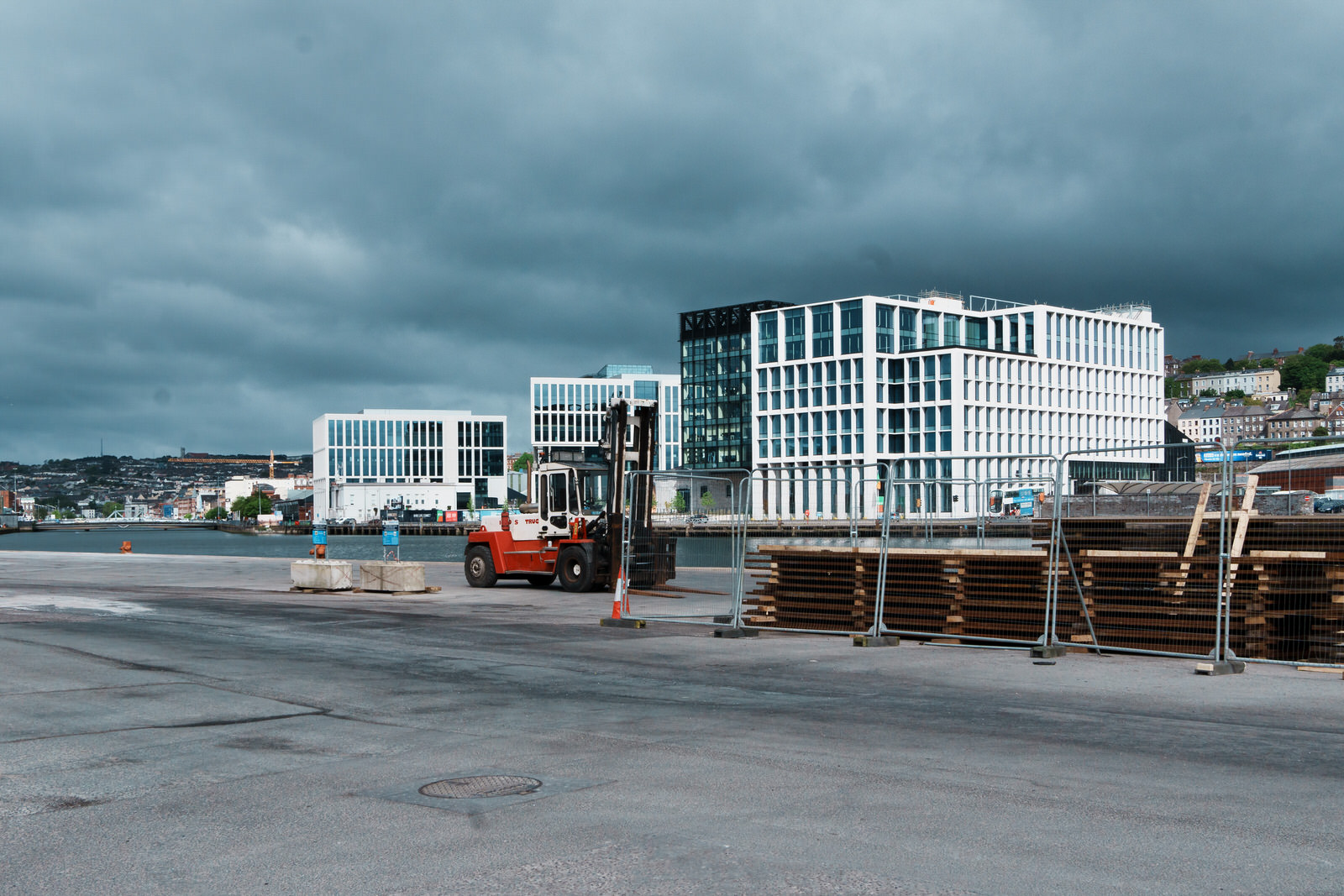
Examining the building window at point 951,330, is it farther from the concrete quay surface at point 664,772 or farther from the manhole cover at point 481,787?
the manhole cover at point 481,787

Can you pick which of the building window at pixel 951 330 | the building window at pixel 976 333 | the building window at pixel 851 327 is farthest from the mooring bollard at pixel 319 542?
the building window at pixel 976 333

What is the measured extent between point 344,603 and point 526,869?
2009cm

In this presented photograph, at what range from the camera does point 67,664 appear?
13.4 m

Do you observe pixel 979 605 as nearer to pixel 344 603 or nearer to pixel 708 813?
pixel 708 813

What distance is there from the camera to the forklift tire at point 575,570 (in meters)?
27.1

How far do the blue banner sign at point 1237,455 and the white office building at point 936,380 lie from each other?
92.9m

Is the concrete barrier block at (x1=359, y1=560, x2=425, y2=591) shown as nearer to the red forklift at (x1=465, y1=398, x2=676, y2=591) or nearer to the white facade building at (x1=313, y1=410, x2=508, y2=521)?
the red forklift at (x1=465, y1=398, x2=676, y2=591)

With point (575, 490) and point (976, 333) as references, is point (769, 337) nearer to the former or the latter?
point (976, 333)

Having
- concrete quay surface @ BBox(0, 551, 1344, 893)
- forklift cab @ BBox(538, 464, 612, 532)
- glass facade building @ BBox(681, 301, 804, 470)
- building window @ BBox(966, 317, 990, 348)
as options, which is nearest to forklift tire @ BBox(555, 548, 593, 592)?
forklift cab @ BBox(538, 464, 612, 532)

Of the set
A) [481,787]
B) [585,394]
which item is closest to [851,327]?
[585,394]

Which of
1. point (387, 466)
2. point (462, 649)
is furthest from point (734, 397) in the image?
point (462, 649)

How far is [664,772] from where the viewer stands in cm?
756

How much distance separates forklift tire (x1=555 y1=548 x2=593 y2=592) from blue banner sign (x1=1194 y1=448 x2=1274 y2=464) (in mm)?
15810

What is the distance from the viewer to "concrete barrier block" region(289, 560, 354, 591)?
1132 inches
